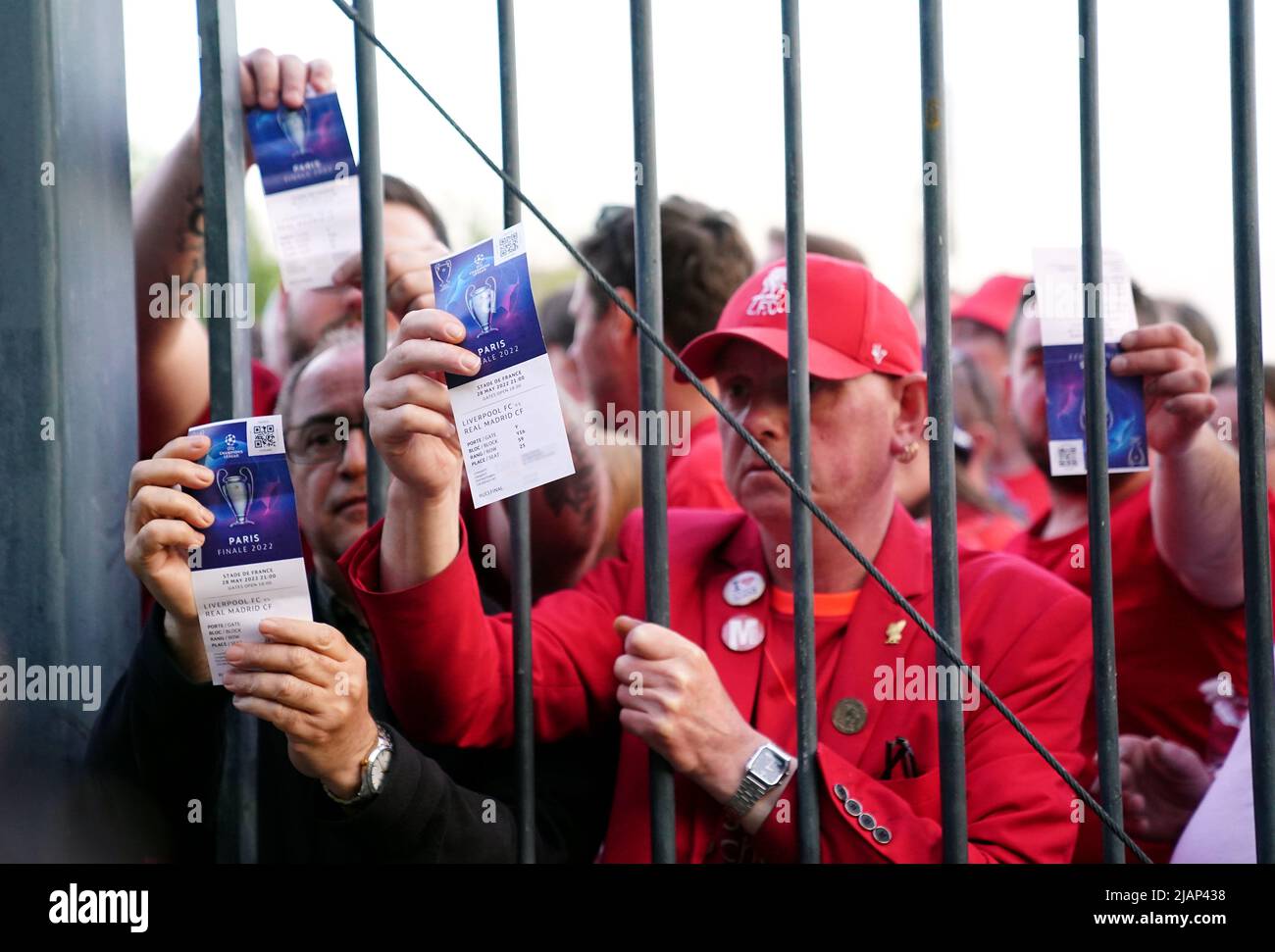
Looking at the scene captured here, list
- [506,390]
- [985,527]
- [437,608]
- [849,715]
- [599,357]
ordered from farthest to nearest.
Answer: [985,527] < [599,357] < [849,715] < [437,608] < [506,390]

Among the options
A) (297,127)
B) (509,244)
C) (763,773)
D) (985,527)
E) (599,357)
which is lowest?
(763,773)

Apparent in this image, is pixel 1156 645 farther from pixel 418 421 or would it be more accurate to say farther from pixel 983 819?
pixel 418 421

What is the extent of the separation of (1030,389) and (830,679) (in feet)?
2.67

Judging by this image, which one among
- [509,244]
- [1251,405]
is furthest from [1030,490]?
[509,244]

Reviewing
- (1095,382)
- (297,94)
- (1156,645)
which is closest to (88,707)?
(297,94)

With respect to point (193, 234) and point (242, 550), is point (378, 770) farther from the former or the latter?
point (193, 234)

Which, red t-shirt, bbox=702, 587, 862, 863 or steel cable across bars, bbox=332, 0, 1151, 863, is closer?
steel cable across bars, bbox=332, 0, 1151, 863

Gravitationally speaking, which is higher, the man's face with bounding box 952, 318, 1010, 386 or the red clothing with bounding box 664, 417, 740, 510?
the man's face with bounding box 952, 318, 1010, 386

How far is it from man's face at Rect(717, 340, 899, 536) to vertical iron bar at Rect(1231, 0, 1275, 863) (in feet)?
1.74

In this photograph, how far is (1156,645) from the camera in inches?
91.5

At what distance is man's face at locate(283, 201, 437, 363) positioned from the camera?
8.00 feet

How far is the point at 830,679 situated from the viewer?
2.04 m

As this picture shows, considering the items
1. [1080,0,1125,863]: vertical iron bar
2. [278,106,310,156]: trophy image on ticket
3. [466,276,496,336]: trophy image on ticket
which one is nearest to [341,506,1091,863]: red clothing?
[1080,0,1125,863]: vertical iron bar

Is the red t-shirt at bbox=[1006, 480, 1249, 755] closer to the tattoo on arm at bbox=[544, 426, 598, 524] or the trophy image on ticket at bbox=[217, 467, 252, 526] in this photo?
the tattoo on arm at bbox=[544, 426, 598, 524]
